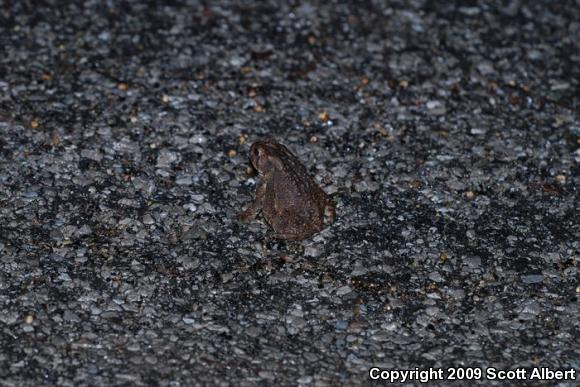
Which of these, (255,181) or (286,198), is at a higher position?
(286,198)

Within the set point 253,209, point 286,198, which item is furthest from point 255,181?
point 286,198

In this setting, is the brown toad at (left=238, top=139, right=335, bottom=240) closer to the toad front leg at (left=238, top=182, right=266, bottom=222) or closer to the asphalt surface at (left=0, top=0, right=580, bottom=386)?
the toad front leg at (left=238, top=182, right=266, bottom=222)

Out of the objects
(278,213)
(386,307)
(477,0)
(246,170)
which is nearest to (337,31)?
(477,0)

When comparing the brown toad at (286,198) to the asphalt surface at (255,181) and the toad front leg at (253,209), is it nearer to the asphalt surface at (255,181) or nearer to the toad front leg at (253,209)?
the toad front leg at (253,209)

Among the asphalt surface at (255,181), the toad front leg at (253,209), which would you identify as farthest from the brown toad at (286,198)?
the asphalt surface at (255,181)

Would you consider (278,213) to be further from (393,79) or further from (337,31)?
(337,31)

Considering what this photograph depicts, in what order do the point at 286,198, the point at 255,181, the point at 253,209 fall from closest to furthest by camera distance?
the point at 286,198 < the point at 253,209 < the point at 255,181

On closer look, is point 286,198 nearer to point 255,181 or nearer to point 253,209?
point 253,209
